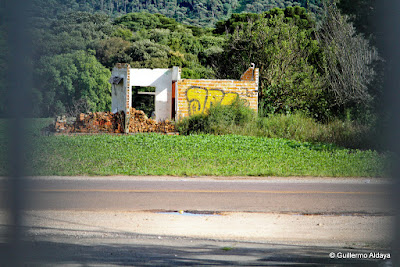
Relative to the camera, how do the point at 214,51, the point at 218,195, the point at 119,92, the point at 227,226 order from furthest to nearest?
1. the point at 214,51
2. the point at 119,92
3. the point at 218,195
4. the point at 227,226

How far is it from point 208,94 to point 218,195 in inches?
370

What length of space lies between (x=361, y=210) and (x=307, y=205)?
801 mm

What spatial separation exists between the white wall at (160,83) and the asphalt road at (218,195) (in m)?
8.68

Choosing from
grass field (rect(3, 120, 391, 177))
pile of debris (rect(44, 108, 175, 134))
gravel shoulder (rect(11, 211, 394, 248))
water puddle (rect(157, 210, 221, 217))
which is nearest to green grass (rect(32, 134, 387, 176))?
grass field (rect(3, 120, 391, 177))

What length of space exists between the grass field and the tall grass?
136 cm

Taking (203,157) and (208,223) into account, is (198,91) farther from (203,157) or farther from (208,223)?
(208,223)

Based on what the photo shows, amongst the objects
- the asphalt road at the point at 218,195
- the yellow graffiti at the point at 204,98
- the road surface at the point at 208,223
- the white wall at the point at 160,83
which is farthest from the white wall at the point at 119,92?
the road surface at the point at 208,223

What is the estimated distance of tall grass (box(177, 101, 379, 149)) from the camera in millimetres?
15141

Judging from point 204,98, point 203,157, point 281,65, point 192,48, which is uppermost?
point 192,48

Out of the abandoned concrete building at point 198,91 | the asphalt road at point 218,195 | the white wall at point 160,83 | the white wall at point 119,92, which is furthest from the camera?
the white wall at point 160,83

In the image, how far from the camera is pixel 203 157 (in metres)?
11.7

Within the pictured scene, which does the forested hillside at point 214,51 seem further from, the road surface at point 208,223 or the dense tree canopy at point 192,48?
the road surface at point 208,223

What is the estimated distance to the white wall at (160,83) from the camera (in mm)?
18047

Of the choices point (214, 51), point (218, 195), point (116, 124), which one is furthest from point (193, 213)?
point (214, 51)
